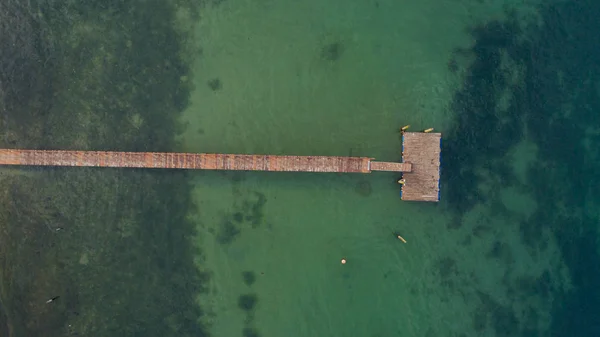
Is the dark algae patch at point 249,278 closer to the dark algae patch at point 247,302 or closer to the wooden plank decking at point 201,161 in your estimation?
the dark algae patch at point 247,302

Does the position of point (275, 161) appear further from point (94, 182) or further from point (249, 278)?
point (94, 182)

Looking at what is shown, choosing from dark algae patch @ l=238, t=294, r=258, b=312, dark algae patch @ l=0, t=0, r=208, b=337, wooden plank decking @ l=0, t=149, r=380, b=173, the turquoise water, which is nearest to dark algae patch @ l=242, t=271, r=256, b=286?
the turquoise water

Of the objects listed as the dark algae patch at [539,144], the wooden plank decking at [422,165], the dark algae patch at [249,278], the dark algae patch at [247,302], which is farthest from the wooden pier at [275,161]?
the dark algae patch at [247,302]

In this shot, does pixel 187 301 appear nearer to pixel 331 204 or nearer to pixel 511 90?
pixel 331 204

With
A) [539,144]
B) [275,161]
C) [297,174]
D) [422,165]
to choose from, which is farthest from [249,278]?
[539,144]

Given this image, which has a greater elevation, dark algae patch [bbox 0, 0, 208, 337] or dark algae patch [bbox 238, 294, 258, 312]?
dark algae patch [bbox 0, 0, 208, 337]

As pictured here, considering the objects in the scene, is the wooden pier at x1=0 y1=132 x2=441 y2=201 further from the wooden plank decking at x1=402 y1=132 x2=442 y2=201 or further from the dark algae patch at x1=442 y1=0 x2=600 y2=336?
the dark algae patch at x1=442 y1=0 x2=600 y2=336
